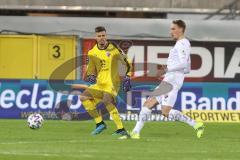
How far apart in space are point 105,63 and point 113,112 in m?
1.22

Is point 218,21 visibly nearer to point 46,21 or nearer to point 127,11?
point 127,11

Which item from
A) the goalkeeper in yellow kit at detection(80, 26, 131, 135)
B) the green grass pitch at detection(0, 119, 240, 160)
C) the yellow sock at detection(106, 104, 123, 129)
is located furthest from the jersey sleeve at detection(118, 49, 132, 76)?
the green grass pitch at detection(0, 119, 240, 160)

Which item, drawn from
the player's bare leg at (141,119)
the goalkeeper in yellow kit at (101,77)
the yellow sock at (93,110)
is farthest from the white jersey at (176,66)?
the yellow sock at (93,110)

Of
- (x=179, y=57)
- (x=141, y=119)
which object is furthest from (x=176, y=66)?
(x=141, y=119)

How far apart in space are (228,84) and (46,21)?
5.90 metres

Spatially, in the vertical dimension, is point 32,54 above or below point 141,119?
above

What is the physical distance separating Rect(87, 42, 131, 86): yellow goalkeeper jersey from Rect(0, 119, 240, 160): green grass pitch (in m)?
1.11

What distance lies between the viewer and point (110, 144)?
49.0 ft

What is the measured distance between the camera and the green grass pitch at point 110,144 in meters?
12.9

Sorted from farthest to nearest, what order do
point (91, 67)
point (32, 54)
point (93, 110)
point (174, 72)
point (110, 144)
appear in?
point (32, 54) → point (91, 67) → point (93, 110) → point (174, 72) → point (110, 144)

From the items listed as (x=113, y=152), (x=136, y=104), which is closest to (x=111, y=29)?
(x=136, y=104)

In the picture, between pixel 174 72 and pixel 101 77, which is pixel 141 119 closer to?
pixel 174 72

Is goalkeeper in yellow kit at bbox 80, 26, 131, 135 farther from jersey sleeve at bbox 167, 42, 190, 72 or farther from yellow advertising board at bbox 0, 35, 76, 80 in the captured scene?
yellow advertising board at bbox 0, 35, 76, 80

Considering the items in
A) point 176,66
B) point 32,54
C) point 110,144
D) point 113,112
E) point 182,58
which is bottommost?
point 110,144
